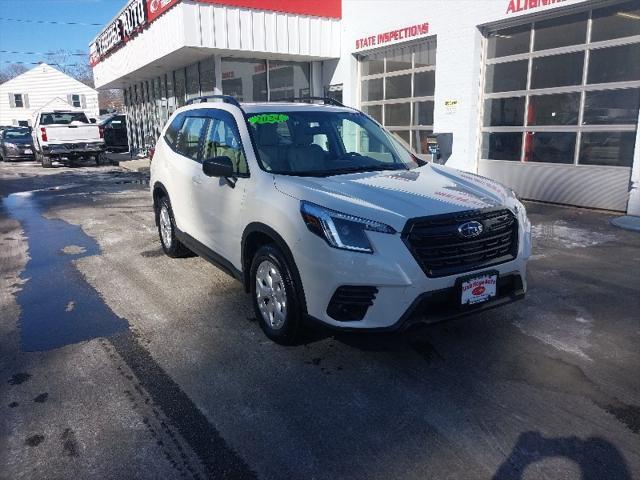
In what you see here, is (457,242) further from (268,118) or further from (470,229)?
(268,118)

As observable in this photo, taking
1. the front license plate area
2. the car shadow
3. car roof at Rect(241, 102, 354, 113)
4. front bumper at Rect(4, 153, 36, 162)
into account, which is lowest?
the car shadow

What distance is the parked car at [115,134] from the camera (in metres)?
27.3

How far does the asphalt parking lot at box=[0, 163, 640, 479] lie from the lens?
2518 mm

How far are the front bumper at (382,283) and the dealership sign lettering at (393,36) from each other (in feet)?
31.0

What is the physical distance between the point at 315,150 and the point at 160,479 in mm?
2708

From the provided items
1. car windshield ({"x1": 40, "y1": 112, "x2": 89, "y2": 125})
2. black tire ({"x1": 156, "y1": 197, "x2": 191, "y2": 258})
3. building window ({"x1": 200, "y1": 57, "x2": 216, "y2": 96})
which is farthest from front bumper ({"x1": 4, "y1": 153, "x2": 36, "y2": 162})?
black tire ({"x1": 156, "y1": 197, "x2": 191, "y2": 258})

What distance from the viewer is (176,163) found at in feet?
17.4

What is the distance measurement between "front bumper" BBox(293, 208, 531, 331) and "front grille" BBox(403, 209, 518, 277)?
0.06 m

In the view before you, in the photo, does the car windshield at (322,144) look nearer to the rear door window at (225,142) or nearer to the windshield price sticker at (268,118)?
the windshield price sticker at (268,118)

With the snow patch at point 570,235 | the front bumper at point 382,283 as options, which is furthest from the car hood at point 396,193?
the snow patch at point 570,235

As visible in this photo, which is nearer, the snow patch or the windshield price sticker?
the windshield price sticker

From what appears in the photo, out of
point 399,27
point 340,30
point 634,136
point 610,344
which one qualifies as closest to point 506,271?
point 610,344

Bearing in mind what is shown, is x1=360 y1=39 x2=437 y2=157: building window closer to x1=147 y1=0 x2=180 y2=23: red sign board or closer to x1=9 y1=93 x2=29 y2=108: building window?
x1=147 y1=0 x2=180 y2=23: red sign board

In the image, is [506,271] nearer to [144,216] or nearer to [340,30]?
[144,216]
